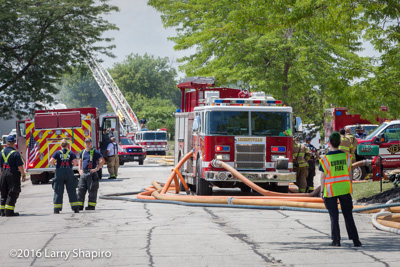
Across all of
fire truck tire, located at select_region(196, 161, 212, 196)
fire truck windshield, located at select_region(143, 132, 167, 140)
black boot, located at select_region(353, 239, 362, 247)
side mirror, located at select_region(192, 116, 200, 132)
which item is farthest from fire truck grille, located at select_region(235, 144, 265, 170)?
fire truck windshield, located at select_region(143, 132, 167, 140)

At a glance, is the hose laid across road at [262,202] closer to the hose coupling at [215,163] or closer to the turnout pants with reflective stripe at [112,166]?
the hose coupling at [215,163]

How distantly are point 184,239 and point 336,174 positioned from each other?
2.43 metres

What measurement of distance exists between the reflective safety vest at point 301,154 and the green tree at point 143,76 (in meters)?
87.9

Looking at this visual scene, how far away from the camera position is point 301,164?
1903 cm

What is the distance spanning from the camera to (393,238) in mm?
10898

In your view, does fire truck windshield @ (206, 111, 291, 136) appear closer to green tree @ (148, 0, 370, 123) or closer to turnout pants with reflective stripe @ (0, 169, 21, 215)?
turnout pants with reflective stripe @ (0, 169, 21, 215)

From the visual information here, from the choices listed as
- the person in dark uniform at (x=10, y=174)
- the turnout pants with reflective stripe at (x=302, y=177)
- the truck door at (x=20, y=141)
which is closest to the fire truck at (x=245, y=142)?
the turnout pants with reflective stripe at (x=302, y=177)

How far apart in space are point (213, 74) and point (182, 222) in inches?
712

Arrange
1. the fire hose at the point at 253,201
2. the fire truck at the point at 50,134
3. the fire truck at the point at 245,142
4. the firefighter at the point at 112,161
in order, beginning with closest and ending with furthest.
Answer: the fire hose at the point at 253,201 < the fire truck at the point at 245,142 < the fire truck at the point at 50,134 < the firefighter at the point at 112,161

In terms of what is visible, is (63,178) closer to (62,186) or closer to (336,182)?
(62,186)

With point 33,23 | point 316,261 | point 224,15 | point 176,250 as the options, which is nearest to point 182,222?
point 176,250

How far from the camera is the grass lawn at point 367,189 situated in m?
17.2

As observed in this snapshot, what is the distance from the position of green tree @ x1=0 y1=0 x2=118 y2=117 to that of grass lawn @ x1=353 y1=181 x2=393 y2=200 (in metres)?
18.0

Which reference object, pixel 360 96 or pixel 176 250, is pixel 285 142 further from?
pixel 176 250
